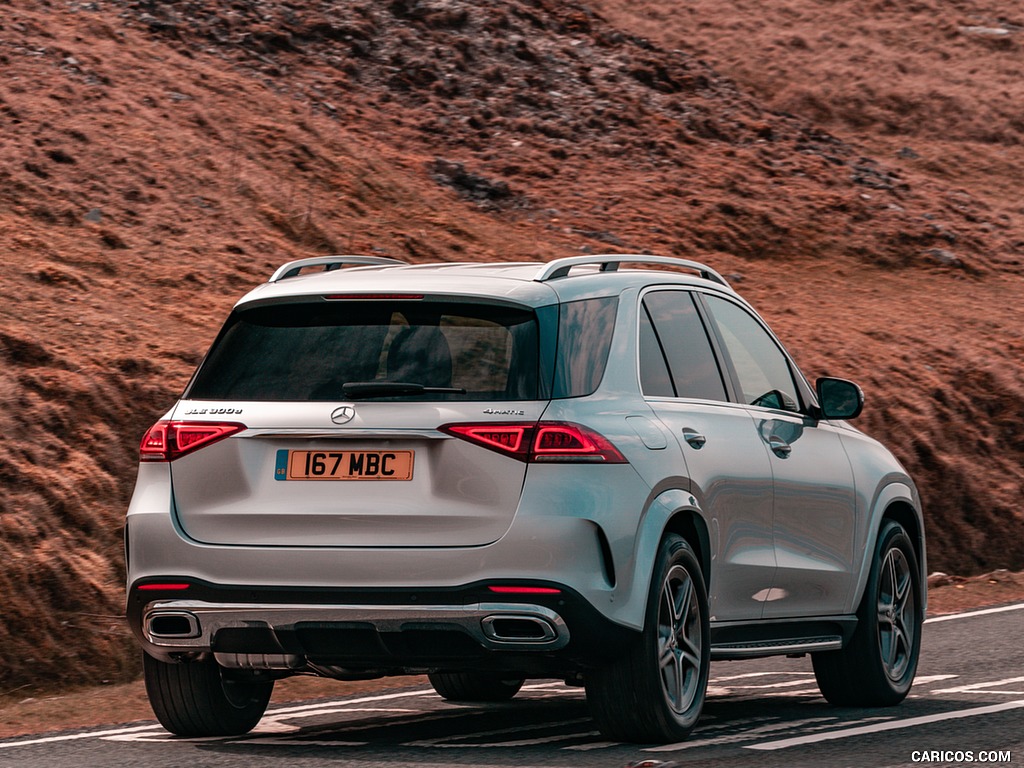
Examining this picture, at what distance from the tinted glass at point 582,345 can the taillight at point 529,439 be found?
0.59 ft

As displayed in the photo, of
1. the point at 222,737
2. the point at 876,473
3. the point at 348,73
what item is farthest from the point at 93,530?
the point at 348,73

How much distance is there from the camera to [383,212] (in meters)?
24.4

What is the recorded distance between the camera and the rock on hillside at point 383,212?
12984mm

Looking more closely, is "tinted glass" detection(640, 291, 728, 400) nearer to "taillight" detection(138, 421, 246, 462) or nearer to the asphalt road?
the asphalt road

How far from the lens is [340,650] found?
6.56 metres

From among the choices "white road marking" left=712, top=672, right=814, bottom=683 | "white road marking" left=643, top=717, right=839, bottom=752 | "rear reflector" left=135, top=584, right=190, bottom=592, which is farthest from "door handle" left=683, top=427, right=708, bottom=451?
"white road marking" left=712, top=672, right=814, bottom=683

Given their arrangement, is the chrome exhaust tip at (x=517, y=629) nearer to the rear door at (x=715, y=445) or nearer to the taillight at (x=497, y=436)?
the taillight at (x=497, y=436)

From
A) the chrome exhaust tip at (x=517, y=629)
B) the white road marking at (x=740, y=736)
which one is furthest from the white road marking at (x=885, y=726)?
the chrome exhaust tip at (x=517, y=629)

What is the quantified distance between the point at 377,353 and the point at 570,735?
186 centimetres

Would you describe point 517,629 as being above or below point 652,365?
below

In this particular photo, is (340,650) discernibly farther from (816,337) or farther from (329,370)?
(816,337)

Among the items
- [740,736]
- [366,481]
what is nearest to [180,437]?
[366,481]

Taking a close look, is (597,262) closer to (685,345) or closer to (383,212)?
(685,345)

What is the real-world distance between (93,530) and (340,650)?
18.8ft
